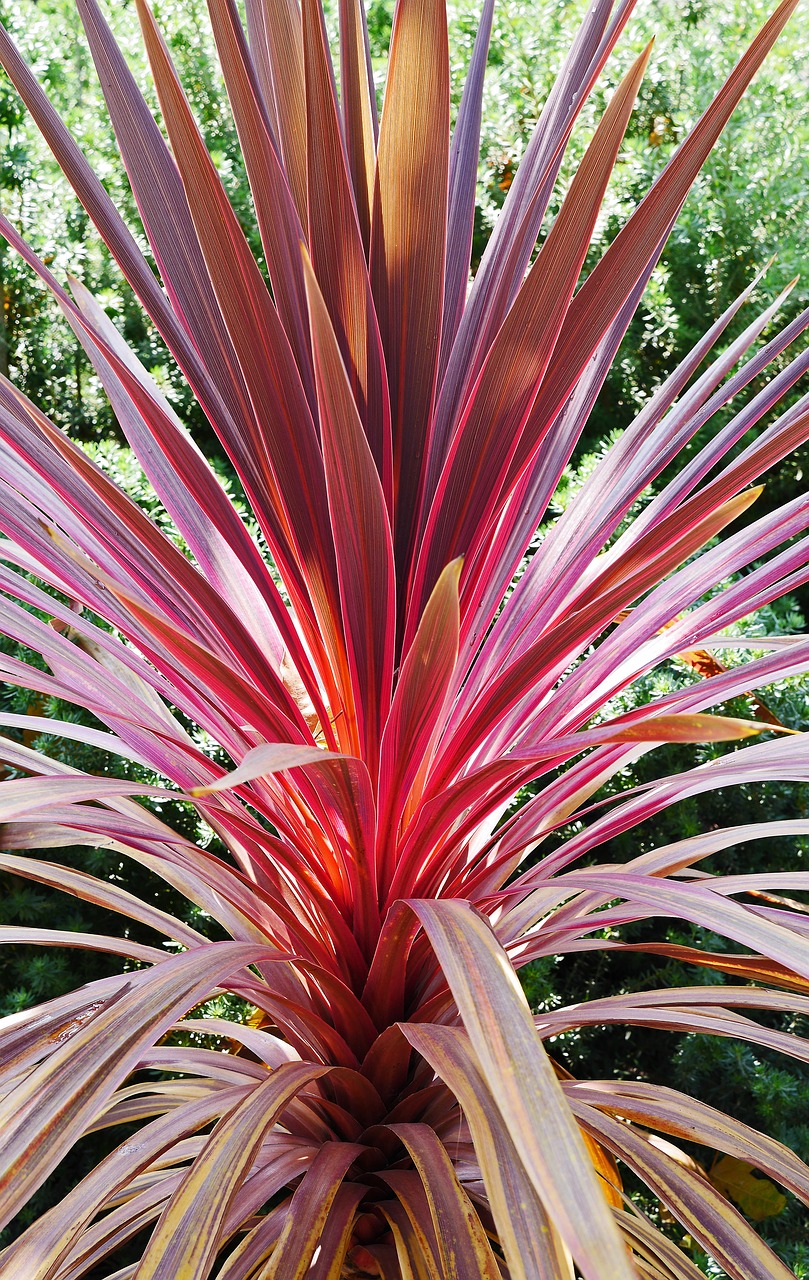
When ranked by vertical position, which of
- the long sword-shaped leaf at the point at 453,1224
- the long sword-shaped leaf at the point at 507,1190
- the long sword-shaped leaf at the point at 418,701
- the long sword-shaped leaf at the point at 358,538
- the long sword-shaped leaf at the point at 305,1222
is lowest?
the long sword-shaped leaf at the point at 305,1222

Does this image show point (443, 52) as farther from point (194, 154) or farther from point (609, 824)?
point (609, 824)

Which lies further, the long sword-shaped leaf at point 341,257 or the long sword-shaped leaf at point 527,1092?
the long sword-shaped leaf at point 341,257

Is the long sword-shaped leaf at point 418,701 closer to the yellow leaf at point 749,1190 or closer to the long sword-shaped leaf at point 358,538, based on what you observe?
the long sword-shaped leaf at point 358,538

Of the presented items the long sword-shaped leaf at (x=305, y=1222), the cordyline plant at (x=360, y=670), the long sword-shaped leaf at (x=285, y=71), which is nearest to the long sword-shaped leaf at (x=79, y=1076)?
the cordyline plant at (x=360, y=670)

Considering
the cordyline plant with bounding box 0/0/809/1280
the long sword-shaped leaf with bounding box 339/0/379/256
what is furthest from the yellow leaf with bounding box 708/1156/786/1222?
the long sword-shaped leaf with bounding box 339/0/379/256

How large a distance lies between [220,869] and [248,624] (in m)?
0.19

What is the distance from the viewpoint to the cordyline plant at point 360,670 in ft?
1.60

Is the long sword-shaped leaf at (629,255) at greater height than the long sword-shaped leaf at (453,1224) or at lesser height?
greater

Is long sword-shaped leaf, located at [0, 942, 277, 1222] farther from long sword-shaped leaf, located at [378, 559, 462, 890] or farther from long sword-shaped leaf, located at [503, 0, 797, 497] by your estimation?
long sword-shaped leaf, located at [503, 0, 797, 497]

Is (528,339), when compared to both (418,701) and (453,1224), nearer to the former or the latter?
(418,701)

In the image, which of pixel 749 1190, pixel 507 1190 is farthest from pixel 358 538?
pixel 749 1190

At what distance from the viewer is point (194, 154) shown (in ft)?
1.80

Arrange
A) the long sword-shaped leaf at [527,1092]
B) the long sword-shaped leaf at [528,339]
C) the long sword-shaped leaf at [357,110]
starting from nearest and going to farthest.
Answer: the long sword-shaped leaf at [527,1092]
the long sword-shaped leaf at [528,339]
the long sword-shaped leaf at [357,110]

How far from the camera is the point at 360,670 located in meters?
0.58
